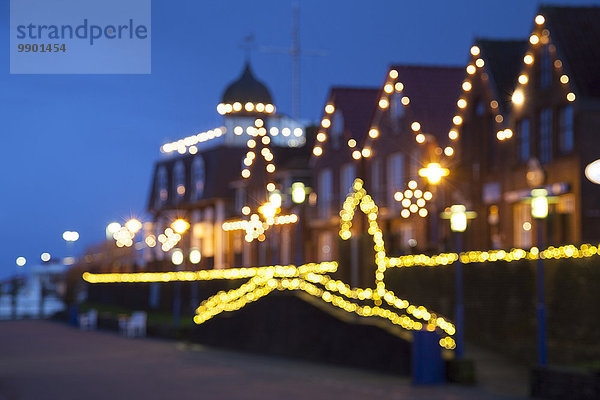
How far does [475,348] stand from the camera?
1105 inches

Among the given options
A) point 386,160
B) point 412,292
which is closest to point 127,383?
point 412,292

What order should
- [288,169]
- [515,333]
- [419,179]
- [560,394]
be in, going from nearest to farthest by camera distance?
[560,394] → [515,333] → [419,179] → [288,169]

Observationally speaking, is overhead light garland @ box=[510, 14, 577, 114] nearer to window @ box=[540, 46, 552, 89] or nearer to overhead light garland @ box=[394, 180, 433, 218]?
window @ box=[540, 46, 552, 89]

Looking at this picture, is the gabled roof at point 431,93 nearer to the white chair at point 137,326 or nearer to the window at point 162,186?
the white chair at point 137,326

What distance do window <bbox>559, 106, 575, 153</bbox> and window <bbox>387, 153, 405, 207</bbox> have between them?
39.9ft

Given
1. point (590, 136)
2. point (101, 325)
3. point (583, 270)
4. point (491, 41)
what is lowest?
point (101, 325)

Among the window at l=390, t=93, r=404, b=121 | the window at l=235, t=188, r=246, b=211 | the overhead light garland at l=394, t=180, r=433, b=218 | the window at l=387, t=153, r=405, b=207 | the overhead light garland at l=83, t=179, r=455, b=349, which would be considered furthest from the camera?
the window at l=235, t=188, r=246, b=211

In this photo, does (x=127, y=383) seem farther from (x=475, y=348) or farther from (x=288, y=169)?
(x=288, y=169)

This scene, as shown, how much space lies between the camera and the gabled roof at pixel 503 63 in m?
36.2

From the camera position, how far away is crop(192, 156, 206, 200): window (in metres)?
66.4

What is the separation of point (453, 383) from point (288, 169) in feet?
107

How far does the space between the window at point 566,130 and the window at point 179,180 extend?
3849 centimetres

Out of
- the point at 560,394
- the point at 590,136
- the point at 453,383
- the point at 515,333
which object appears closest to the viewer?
the point at 560,394

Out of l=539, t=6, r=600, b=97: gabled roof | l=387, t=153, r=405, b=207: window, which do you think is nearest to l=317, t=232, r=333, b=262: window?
l=387, t=153, r=405, b=207: window
